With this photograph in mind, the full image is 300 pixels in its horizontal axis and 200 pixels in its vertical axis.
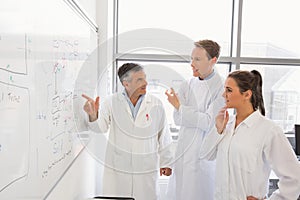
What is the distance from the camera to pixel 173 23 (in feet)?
9.50

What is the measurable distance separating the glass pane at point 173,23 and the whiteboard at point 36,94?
1.38 meters

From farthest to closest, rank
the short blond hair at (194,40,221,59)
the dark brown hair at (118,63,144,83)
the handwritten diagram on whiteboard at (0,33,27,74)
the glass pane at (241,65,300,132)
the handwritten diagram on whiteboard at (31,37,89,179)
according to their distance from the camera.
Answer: the glass pane at (241,65,300,132), the short blond hair at (194,40,221,59), the dark brown hair at (118,63,144,83), the handwritten diagram on whiteboard at (31,37,89,179), the handwritten diagram on whiteboard at (0,33,27,74)

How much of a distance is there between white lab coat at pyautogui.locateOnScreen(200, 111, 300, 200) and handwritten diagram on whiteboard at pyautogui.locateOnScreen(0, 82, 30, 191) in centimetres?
121

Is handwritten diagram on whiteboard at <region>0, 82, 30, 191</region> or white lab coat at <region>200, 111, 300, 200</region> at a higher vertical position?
handwritten diagram on whiteboard at <region>0, 82, 30, 191</region>

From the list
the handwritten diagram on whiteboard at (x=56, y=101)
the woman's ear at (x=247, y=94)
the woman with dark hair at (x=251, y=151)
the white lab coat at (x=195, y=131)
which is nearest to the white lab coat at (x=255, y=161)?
A: the woman with dark hair at (x=251, y=151)

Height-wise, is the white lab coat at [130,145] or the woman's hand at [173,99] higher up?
the woman's hand at [173,99]

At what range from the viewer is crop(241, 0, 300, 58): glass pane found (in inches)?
113

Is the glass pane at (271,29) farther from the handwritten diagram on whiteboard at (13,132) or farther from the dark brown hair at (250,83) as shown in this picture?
the handwritten diagram on whiteboard at (13,132)

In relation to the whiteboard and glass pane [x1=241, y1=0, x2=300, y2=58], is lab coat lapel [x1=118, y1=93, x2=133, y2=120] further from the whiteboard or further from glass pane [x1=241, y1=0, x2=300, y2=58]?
glass pane [x1=241, y1=0, x2=300, y2=58]

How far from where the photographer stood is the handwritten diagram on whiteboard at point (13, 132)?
679 mm

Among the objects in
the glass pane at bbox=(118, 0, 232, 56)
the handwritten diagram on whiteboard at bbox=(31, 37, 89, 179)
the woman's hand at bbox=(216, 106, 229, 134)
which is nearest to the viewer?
the handwritten diagram on whiteboard at bbox=(31, 37, 89, 179)

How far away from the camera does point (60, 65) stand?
1251mm

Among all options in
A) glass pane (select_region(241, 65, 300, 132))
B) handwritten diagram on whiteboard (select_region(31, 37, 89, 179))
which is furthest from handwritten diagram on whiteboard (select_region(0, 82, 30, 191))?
glass pane (select_region(241, 65, 300, 132))

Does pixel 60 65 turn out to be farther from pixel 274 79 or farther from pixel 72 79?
pixel 274 79
